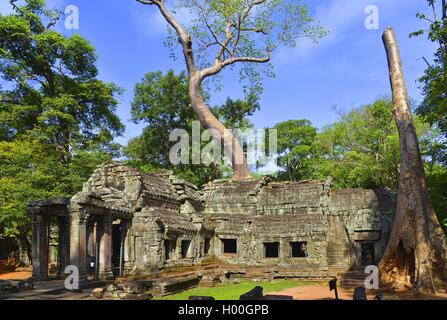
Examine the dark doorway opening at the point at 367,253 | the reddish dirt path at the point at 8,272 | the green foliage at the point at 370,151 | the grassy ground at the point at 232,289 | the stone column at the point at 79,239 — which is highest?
the green foliage at the point at 370,151

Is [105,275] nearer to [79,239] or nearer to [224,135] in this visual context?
[79,239]

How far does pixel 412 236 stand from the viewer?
47.0 ft

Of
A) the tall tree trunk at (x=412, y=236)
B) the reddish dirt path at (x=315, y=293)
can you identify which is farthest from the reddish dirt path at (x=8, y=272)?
the tall tree trunk at (x=412, y=236)

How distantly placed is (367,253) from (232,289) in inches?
367

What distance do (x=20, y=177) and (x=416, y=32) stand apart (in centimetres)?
2252

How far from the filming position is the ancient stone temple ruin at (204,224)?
16.9 meters

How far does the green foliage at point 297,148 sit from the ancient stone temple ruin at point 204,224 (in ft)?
47.1

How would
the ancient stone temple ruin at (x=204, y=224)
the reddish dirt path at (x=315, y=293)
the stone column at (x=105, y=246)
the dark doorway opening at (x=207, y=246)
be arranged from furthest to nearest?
the dark doorway opening at (x=207, y=246) < the ancient stone temple ruin at (x=204, y=224) < the stone column at (x=105, y=246) < the reddish dirt path at (x=315, y=293)

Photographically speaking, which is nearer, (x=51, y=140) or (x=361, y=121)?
(x=51, y=140)

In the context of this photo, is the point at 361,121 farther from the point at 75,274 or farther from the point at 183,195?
the point at 75,274

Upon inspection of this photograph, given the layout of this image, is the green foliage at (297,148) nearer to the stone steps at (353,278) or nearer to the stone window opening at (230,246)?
the stone window opening at (230,246)

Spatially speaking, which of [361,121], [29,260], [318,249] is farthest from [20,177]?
[361,121]

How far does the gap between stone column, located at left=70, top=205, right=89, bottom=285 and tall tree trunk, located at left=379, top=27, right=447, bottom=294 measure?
1151 cm

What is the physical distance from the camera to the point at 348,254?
2053 cm
